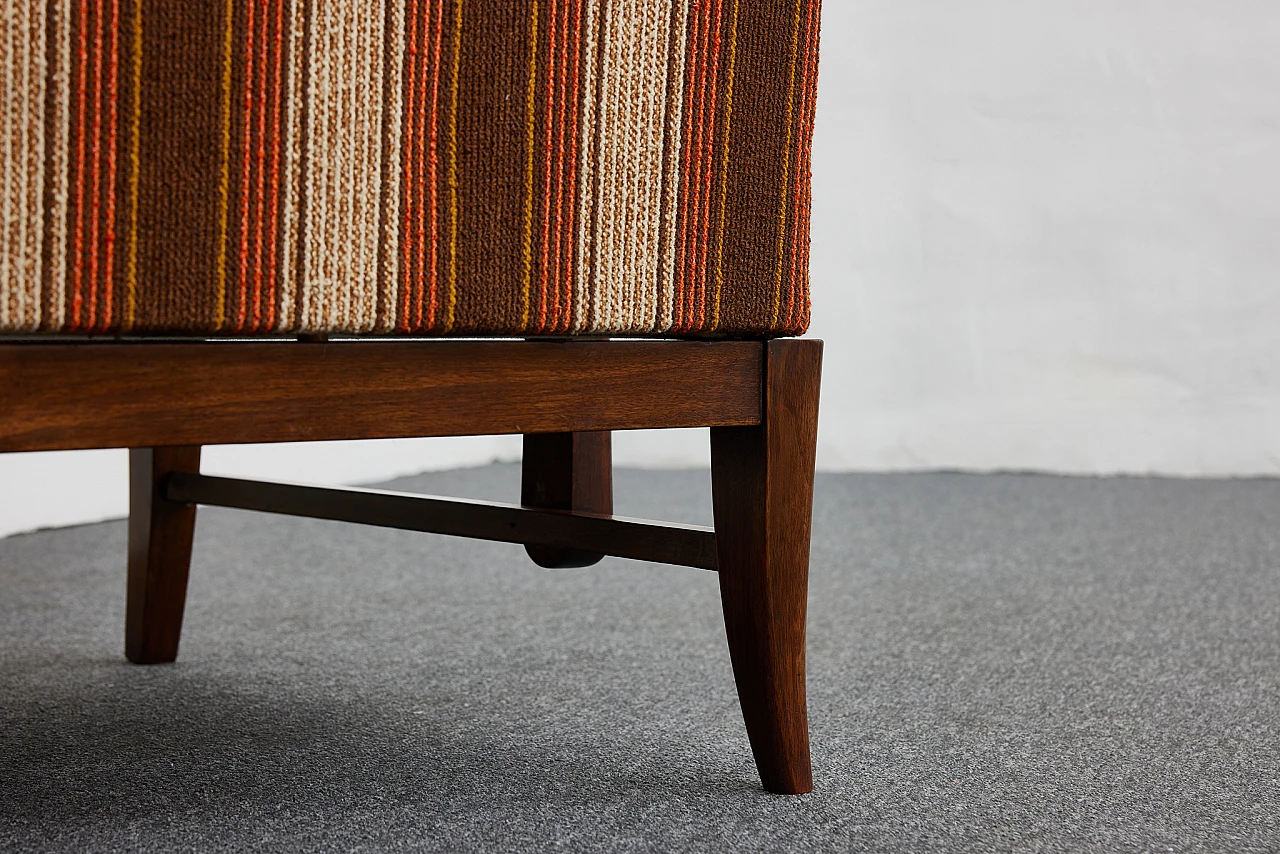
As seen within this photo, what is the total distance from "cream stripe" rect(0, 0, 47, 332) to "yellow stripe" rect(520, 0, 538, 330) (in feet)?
0.63

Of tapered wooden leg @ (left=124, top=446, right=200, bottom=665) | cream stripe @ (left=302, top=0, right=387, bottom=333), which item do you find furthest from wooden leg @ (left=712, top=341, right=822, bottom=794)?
tapered wooden leg @ (left=124, top=446, right=200, bottom=665)

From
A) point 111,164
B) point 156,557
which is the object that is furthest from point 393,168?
point 156,557

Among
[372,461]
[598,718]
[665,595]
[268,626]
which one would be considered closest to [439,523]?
[598,718]

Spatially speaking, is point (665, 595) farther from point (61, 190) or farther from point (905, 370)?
point (905, 370)

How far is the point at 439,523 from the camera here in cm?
77

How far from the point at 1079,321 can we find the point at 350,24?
2.53 m

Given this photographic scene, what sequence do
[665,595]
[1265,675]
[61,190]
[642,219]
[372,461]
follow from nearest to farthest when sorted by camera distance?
[61,190] → [642,219] → [1265,675] → [665,595] → [372,461]

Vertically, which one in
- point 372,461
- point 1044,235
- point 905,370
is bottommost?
point 372,461

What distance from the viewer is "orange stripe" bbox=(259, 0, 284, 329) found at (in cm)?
47

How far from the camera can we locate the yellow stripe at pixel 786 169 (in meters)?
0.61

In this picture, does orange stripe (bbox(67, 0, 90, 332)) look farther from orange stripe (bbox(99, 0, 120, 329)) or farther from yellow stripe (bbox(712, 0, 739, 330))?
yellow stripe (bbox(712, 0, 739, 330))

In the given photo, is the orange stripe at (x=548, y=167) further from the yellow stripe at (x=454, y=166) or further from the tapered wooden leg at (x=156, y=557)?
the tapered wooden leg at (x=156, y=557)

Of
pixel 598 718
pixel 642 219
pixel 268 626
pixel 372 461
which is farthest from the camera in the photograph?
pixel 372 461

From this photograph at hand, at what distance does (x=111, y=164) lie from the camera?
0.44 meters
